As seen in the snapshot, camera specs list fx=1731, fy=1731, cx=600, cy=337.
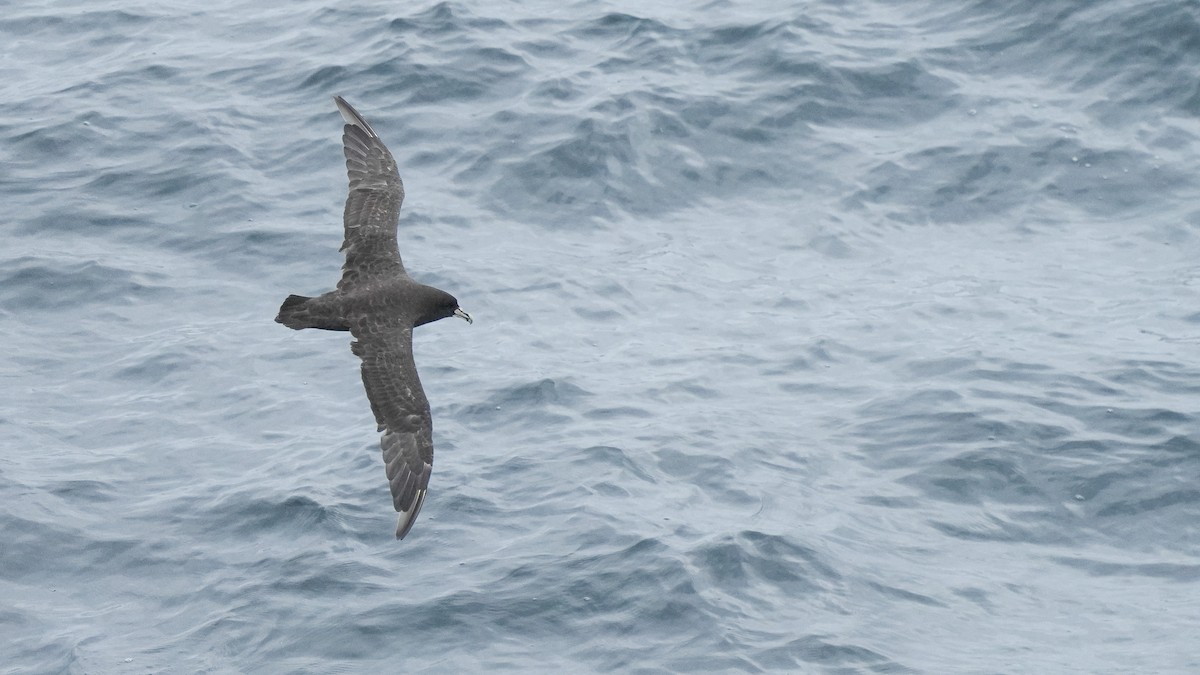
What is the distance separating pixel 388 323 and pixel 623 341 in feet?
14.0

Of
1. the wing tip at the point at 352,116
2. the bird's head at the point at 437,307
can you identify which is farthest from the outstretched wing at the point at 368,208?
the bird's head at the point at 437,307

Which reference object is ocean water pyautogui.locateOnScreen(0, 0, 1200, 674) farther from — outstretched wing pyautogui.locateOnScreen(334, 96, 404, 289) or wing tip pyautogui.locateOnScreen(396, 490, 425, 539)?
outstretched wing pyautogui.locateOnScreen(334, 96, 404, 289)

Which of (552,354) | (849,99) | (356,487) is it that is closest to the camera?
(356,487)

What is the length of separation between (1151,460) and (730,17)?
9.61 m

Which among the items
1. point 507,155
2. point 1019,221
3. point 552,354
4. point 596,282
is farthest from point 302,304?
point 1019,221

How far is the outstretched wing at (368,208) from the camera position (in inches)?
502

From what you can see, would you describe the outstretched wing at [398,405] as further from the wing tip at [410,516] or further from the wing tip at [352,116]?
the wing tip at [352,116]

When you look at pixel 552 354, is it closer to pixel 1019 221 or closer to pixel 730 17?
pixel 1019 221

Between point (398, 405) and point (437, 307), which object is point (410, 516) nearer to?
point (398, 405)

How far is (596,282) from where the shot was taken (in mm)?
17016

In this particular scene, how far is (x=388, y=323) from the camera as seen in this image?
12227mm

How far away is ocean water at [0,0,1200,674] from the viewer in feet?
40.6

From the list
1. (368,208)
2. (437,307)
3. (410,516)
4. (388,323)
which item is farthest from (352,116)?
(410,516)

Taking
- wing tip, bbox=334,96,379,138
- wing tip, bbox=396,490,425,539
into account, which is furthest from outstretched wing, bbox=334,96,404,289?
wing tip, bbox=396,490,425,539
